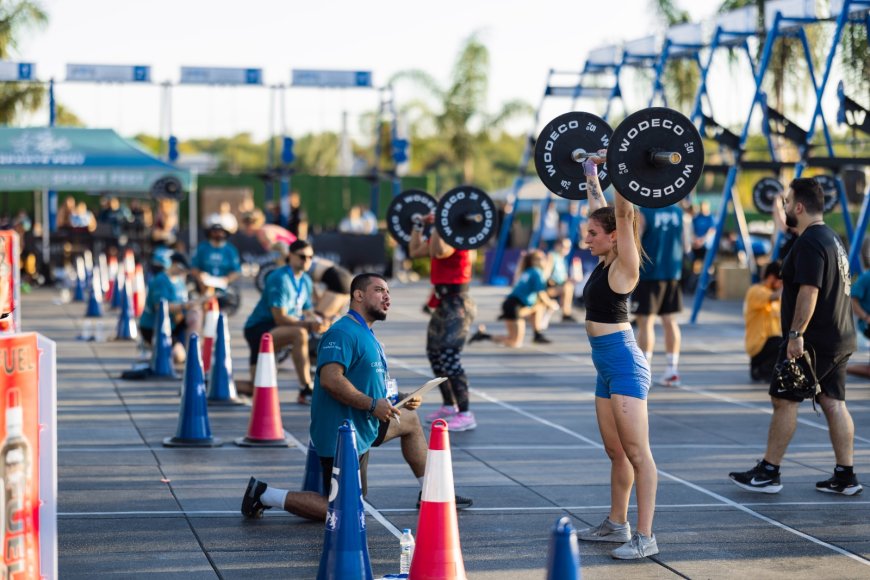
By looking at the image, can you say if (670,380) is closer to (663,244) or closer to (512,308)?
(663,244)

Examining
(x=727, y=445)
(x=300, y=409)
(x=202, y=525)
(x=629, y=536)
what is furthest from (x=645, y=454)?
(x=300, y=409)

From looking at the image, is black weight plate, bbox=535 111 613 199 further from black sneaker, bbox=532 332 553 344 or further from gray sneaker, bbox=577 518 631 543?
black sneaker, bbox=532 332 553 344

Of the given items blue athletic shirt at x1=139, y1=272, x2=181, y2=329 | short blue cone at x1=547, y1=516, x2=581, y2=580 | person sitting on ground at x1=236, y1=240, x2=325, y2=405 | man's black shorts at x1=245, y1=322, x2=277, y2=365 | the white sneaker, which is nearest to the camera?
short blue cone at x1=547, y1=516, x2=581, y2=580

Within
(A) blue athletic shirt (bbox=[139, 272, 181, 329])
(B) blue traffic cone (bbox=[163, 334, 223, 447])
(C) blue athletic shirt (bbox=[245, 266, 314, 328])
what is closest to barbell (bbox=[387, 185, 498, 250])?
(C) blue athletic shirt (bbox=[245, 266, 314, 328])

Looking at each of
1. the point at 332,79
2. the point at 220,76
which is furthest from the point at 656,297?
Answer: the point at 220,76

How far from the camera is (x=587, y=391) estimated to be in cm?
1290

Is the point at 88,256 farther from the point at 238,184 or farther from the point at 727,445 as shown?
the point at 727,445

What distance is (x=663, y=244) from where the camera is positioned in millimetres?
13180

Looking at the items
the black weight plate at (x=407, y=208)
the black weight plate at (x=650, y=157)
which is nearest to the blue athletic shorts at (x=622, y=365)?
the black weight plate at (x=650, y=157)

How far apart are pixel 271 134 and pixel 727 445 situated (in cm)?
2152

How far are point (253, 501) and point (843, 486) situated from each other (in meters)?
3.60

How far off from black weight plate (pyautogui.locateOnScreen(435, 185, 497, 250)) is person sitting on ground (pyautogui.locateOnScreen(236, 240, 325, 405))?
1.86 metres

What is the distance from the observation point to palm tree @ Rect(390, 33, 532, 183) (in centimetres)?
4822

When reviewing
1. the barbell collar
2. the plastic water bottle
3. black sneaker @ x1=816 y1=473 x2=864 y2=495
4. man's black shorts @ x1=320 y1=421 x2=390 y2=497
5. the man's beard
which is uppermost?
the barbell collar
